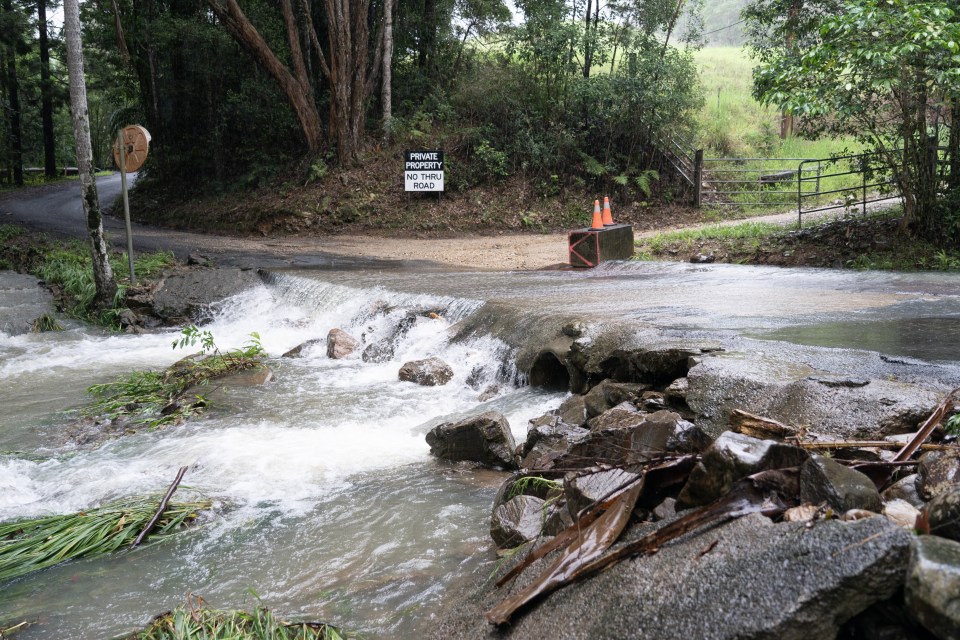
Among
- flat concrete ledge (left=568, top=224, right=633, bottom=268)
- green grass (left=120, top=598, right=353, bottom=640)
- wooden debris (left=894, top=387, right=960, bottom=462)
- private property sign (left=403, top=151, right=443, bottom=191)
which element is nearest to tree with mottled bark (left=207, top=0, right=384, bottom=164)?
private property sign (left=403, top=151, right=443, bottom=191)

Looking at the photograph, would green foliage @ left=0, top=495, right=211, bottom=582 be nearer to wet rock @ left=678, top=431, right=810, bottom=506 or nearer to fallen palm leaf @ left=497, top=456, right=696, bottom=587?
fallen palm leaf @ left=497, top=456, right=696, bottom=587

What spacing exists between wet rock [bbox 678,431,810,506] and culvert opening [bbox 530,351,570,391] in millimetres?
4212

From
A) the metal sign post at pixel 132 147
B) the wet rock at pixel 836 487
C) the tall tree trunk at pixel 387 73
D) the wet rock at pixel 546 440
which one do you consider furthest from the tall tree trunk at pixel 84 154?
the wet rock at pixel 836 487

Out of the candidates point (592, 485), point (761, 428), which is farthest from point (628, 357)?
point (592, 485)

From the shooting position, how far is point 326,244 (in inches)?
705

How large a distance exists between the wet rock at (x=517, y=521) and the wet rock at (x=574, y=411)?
1534mm

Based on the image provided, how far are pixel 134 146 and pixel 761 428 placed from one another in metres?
10.7

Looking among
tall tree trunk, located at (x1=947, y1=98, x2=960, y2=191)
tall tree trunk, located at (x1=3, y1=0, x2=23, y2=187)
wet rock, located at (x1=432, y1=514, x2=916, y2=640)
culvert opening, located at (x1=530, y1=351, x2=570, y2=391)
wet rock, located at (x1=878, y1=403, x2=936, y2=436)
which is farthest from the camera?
tall tree trunk, located at (x1=3, y1=0, x2=23, y2=187)

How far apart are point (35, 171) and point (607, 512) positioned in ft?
152

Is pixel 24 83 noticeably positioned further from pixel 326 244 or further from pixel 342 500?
pixel 342 500

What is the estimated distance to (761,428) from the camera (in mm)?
3404

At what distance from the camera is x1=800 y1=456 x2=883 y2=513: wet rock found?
2.49 metres

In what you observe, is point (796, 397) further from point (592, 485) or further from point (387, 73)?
point (387, 73)

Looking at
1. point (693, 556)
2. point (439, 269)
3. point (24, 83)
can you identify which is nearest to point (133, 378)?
point (439, 269)
